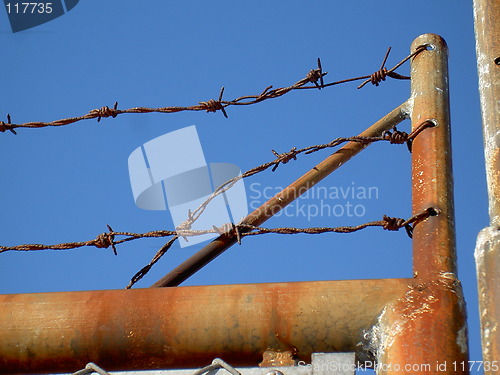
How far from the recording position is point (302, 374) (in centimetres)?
193

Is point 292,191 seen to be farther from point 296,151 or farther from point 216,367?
point 216,367

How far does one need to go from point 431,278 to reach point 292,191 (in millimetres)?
1013

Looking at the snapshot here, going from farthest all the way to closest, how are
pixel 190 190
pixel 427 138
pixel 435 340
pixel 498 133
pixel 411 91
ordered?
pixel 190 190
pixel 411 91
pixel 427 138
pixel 498 133
pixel 435 340

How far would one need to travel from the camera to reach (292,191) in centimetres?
304

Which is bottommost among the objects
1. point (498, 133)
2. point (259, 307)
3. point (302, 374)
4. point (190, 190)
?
point (302, 374)

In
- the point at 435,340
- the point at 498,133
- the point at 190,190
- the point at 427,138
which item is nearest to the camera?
the point at 435,340

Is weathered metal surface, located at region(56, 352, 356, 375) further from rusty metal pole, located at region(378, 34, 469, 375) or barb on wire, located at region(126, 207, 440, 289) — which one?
barb on wire, located at region(126, 207, 440, 289)

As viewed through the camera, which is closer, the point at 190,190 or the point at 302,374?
the point at 302,374

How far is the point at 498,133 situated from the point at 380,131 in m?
0.80

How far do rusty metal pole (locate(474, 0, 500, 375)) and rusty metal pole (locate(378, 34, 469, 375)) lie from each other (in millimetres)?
79

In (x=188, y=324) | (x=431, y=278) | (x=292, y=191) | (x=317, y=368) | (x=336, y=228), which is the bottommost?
(x=317, y=368)

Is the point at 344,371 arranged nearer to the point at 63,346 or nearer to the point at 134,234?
the point at 63,346

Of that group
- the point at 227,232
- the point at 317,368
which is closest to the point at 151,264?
the point at 227,232

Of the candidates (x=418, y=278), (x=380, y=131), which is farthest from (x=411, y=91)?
(x=418, y=278)
